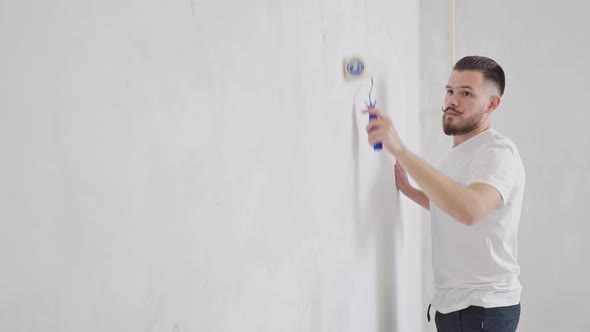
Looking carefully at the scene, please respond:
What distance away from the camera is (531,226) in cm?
228

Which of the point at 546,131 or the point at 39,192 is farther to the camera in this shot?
the point at 546,131

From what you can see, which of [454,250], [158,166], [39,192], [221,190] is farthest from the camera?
[454,250]

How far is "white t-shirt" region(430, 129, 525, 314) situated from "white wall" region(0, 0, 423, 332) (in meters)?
0.36

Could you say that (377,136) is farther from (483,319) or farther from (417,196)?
(483,319)

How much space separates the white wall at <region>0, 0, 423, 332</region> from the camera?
0.53 meters

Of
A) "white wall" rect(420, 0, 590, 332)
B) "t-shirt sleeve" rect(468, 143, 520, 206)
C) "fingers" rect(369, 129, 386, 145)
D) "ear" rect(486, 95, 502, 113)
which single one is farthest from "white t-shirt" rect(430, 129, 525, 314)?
"white wall" rect(420, 0, 590, 332)

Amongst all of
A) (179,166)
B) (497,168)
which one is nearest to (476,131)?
(497,168)

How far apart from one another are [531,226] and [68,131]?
225 centimetres

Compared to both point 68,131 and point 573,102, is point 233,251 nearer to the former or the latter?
point 68,131

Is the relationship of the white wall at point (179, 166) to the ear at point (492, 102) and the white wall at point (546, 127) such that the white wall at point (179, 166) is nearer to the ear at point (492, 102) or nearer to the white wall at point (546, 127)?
the ear at point (492, 102)

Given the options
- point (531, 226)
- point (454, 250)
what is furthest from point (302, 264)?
point (531, 226)

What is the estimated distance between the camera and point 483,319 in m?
1.47

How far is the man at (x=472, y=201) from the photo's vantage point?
1.29m

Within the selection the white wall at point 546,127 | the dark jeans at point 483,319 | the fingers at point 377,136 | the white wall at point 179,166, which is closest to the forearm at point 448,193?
the fingers at point 377,136
